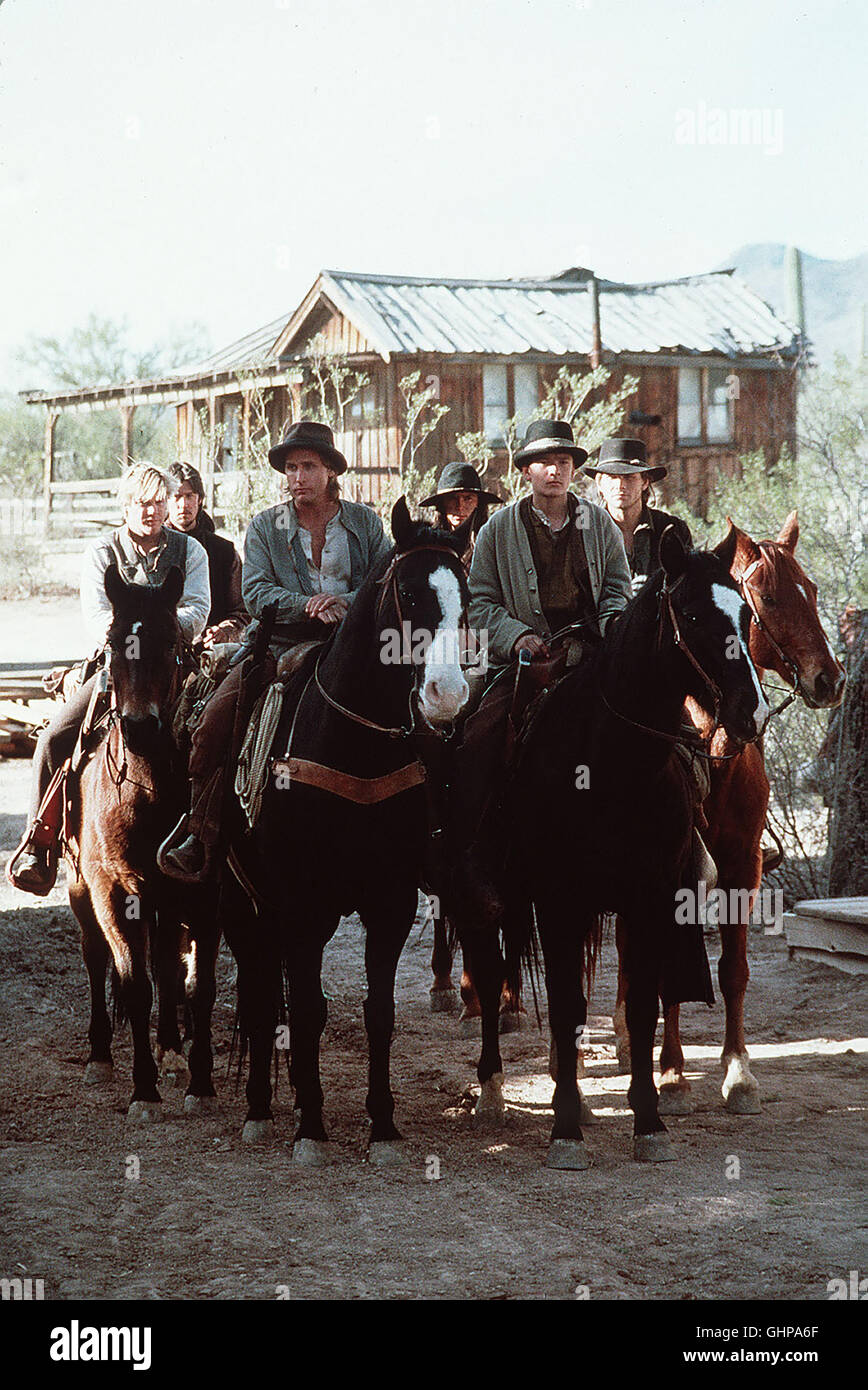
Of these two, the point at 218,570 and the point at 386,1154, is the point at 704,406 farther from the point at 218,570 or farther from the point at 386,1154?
the point at 386,1154

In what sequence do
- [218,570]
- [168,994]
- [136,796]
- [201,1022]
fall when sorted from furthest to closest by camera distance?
[218,570] → [168,994] → [201,1022] → [136,796]

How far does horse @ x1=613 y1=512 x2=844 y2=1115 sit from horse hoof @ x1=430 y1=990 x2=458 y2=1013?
2195 mm

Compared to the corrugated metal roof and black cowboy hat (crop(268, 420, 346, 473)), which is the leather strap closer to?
black cowboy hat (crop(268, 420, 346, 473))

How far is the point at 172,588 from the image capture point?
20.8 ft

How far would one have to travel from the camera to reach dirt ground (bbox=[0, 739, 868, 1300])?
4.43m

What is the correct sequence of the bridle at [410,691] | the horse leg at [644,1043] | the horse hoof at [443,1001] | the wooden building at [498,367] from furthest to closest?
the wooden building at [498,367], the horse hoof at [443,1001], the horse leg at [644,1043], the bridle at [410,691]

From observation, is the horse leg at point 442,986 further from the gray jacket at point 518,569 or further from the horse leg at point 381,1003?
the horse leg at point 381,1003

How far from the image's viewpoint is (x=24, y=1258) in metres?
4.59

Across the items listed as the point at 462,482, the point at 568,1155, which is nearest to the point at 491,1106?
the point at 568,1155

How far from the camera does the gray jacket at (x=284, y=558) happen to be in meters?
6.26

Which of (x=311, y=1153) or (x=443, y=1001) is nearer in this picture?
(x=311, y=1153)

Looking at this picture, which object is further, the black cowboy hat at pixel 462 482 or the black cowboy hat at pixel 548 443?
the black cowboy hat at pixel 462 482

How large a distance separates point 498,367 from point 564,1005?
2630 cm

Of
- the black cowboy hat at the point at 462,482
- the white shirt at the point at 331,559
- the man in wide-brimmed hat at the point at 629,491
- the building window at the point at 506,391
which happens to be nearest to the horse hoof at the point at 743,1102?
the man in wide-brimmed hat at the point at 629,491
